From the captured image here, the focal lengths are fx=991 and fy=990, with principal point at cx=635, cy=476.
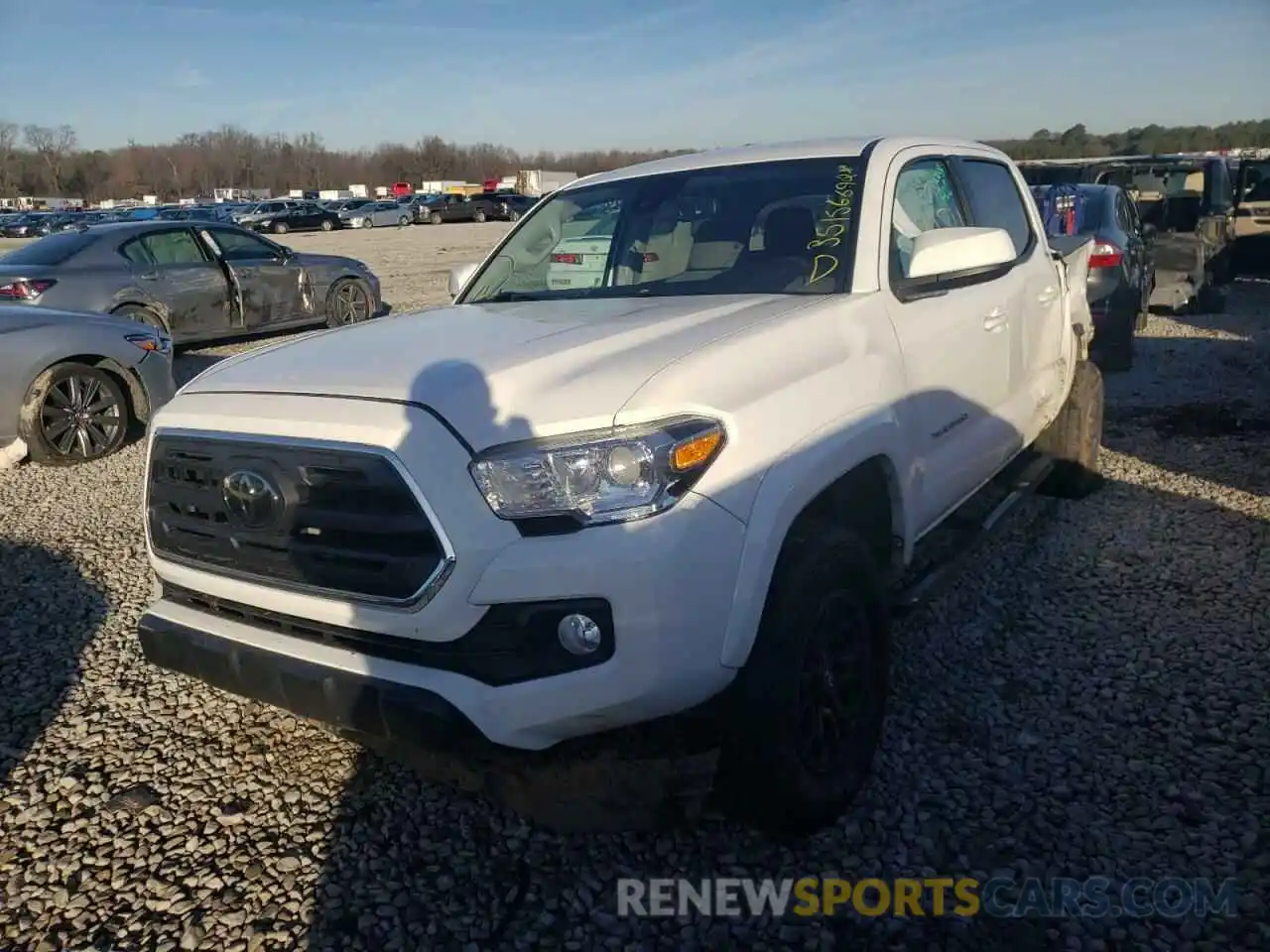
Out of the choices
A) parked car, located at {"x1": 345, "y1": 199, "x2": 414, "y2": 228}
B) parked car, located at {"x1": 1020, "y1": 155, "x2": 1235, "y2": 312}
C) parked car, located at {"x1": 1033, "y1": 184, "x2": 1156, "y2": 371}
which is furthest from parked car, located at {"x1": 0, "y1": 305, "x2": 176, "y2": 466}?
parked car, located at {"x1": 345, "y1": 199, "x2": 414, "y2": 228}

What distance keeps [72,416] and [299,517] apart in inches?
218

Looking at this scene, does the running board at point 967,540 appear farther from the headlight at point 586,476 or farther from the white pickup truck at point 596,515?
the headlight at point 586,476

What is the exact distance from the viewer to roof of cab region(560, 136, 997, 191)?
377 centimetres

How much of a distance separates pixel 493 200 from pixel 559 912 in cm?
5246

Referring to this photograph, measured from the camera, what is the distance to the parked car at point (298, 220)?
45000 mm

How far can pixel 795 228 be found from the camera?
3514 mm

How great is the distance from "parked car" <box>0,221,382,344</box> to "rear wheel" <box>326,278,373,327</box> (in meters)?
0.01

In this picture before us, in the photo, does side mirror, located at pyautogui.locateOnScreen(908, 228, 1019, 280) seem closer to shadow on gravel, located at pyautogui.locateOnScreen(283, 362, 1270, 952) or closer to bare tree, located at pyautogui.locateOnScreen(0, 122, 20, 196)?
shadow on gravel, located at pyautogui.locateOnScreen(283, 362, 1270, 952)

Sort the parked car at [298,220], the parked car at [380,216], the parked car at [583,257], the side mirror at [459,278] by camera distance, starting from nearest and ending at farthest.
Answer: the parked car at [583,257] < the side mirror at [459,278] < the parked car at [298,220] < the parked car at [380,216]

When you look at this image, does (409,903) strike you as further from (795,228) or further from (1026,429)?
(1026,429)

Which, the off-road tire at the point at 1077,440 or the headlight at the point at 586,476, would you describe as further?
the off-road tire at the point at 1077,440

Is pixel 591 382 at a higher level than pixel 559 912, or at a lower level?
higher

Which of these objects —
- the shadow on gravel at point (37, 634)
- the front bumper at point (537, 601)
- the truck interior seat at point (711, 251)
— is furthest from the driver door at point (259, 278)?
the front bumper at point (537, 601)

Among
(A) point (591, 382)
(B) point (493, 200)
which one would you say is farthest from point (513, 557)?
(B) point (493, 200)
